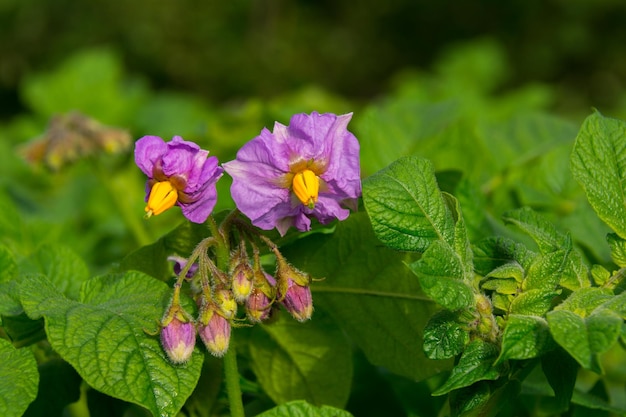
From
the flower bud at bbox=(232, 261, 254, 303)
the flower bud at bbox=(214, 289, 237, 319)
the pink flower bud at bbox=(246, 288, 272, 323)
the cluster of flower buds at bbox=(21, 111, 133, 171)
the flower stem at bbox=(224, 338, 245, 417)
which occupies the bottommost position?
the cluster of flower buds at bbox=(21, 111, 133, 171)

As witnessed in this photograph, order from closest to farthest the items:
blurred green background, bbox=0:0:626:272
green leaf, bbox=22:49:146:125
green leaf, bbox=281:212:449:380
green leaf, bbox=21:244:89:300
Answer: green leaf, bbox=281:212:449:380, green leaf, bbox=21:244:89:300, blurred green background, bbox=0:0:626:272, green leaf, bbox=22:49:146:125

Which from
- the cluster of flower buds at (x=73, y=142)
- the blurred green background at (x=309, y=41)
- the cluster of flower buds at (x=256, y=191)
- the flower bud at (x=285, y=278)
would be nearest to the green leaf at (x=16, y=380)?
the cluster of flower buds at (x=256, y=191)

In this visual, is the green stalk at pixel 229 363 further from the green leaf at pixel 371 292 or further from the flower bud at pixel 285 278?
the green leaf at pixel 371 292

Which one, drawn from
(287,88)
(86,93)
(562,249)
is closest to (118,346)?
(562,249)

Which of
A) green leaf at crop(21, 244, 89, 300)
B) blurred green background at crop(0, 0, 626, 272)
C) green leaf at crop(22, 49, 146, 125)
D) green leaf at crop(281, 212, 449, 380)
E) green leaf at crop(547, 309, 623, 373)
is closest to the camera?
green leaf at crop(547, 309, 623, 373)

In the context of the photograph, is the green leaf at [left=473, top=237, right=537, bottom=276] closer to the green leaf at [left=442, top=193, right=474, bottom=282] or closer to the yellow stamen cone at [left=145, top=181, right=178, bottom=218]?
the green leaf at [left=442, top=193, right=474, bottom=282]

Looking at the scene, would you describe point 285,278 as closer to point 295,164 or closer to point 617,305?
point 295,164

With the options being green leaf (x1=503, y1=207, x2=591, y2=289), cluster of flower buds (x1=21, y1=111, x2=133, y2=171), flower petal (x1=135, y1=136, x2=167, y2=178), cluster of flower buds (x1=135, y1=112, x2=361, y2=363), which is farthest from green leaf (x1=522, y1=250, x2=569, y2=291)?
cluster of flower buds (x1=21, y1=111, x2=133, y2=171)
